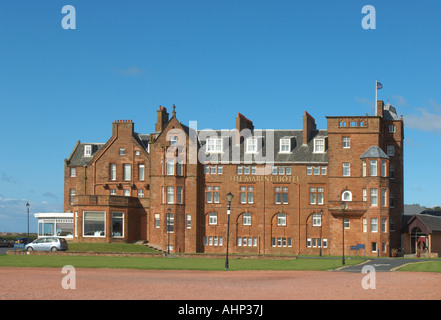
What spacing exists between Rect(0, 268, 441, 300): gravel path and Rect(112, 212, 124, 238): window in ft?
131

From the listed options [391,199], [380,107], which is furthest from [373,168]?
[380,107]

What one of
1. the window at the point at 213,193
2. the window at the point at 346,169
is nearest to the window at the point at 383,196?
the window at the point at 346,169

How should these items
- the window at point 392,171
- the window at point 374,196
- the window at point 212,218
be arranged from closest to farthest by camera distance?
the window at point 374,196
the window at point 392,171
the window at point 212,218

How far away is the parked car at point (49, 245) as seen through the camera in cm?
6191

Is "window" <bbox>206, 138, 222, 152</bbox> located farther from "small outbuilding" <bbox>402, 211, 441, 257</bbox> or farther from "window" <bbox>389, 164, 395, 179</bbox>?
"small outbuilding" <bbox>402, 211, 441, 257</bbox>

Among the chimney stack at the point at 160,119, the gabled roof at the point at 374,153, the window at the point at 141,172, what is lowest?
the window at the point at 141,172

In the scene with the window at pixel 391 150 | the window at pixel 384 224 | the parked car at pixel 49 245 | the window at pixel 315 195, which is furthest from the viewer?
the window at pixel 391 150

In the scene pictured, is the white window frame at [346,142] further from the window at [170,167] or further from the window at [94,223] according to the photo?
the window at [94,223]

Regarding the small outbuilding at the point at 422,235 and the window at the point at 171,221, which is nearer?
the small outbuilding at the point at 422,235

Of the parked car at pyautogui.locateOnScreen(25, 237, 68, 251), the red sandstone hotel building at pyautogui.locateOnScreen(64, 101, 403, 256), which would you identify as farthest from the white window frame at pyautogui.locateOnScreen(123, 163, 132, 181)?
the parked car at pyautogui.locateOnScreen(25, 237, 68, 251)

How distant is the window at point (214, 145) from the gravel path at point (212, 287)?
4299cm

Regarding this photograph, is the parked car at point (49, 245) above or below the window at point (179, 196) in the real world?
below
